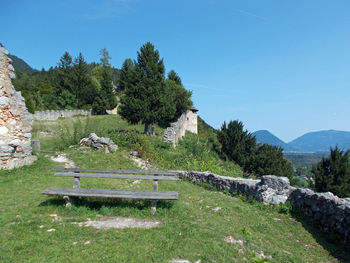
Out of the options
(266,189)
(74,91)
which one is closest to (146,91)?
(266,189)

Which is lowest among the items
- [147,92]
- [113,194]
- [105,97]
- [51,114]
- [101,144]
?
[113,194]

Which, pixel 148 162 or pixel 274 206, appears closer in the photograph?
pixel 274 206

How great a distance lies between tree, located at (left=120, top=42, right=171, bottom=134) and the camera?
1872 cm

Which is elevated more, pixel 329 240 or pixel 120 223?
pixel 120 223

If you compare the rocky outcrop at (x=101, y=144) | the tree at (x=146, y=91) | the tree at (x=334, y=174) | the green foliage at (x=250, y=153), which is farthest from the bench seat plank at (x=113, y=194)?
the tree at (x=334, y=174)

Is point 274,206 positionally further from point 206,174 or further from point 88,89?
point 88,89

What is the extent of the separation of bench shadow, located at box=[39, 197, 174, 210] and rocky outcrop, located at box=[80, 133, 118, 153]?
22.0ft

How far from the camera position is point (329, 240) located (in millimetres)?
5312

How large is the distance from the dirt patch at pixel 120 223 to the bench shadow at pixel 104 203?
19.2 inches

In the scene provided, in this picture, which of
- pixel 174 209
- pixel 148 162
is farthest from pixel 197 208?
pixel 148 162

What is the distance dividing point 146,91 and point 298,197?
1456 cm

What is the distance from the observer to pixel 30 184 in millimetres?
7137

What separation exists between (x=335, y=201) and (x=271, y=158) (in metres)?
13.9

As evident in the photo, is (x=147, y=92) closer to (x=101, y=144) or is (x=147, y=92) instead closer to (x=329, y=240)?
(x=101, y=144)
